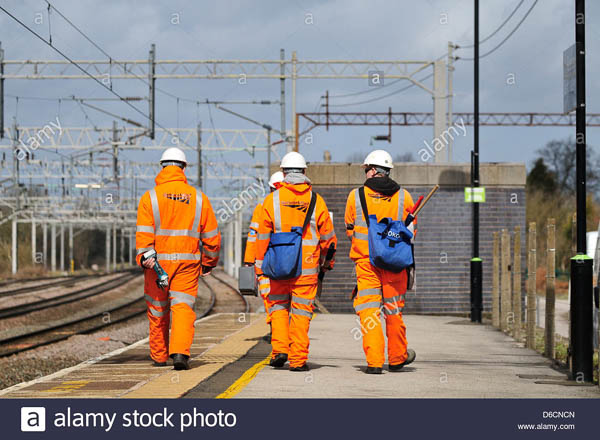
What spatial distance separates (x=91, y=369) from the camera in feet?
36.1

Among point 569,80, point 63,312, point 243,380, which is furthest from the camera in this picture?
point 63,312

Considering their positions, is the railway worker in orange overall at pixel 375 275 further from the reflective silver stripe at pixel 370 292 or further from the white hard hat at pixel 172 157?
the white hard hat at pixel 172 157

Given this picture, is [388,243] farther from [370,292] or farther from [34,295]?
[34,295]

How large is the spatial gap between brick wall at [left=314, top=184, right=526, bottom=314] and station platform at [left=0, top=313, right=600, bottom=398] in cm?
747

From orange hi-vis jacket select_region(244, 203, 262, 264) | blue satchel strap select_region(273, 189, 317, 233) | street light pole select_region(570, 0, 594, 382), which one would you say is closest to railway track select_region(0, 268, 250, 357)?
orange hi-vis jacket select_region(244, 203, 262, 264)

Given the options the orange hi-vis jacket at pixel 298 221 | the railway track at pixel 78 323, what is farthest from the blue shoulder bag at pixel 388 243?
the railway track at pixel 78 323

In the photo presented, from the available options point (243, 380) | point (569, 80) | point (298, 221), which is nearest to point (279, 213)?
point (298, 221)

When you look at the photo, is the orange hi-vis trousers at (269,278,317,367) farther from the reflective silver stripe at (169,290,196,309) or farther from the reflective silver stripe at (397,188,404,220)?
the reflective silver stripe at (397,188,404,220)

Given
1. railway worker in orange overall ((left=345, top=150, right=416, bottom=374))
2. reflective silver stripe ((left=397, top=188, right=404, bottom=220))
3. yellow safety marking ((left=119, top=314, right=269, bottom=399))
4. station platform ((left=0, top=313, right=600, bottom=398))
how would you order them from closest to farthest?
yellow safety marking ((left=119, top=314, right=269, bottom=399)) < station platform ((left=0, top=313, right=600, bottom=398)) < railway worker in orange overall ((left=345, top=150, right=416, bottom=374)) < reflective silver stripe ((left=397, top=188, right=404, bottom=220))

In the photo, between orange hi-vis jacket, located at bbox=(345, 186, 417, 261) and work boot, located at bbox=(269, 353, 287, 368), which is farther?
work boot, located at bbox=(269, 353, 287, 368)

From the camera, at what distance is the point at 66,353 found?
19.8 metres

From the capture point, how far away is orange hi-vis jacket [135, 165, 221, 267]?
9.97 metres

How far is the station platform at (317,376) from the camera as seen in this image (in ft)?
28.1

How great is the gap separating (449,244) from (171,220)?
44.3ft
